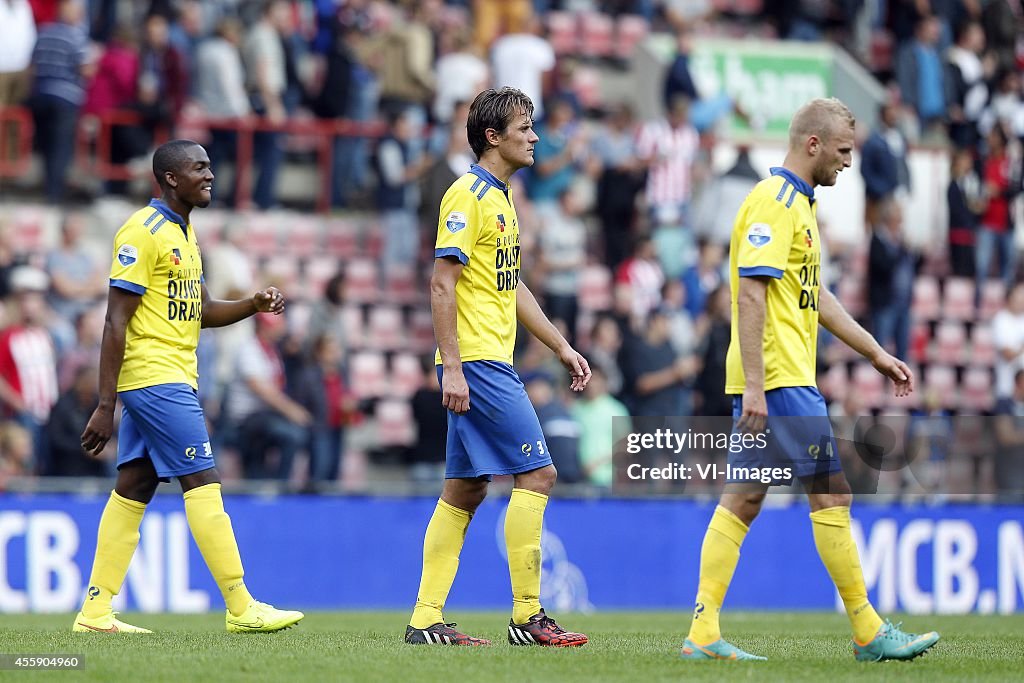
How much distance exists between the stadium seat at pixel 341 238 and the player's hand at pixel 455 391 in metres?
11.8

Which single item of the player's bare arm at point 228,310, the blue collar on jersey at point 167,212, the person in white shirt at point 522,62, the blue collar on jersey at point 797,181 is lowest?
the player's bare arm at point 228,310

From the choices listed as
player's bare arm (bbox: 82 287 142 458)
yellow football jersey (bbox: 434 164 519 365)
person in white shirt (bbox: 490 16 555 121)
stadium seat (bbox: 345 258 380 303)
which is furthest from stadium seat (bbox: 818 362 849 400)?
player's bare arm (bbox: 82 287 142 458)

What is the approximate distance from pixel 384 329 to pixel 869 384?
5700 mm

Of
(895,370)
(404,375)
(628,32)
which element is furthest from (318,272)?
(895,370)

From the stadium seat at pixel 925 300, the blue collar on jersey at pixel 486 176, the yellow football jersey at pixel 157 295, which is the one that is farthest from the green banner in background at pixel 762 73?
the blue collar on jersey at pixel 486 176

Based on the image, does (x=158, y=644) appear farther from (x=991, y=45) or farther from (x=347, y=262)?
(x=991, y=45)

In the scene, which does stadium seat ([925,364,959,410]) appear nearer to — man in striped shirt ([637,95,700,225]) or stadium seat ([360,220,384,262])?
man in striped shirt ([637,95,700,225])

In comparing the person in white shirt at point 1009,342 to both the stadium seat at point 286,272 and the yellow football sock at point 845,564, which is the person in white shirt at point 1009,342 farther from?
the yellow football sock at point 845,564

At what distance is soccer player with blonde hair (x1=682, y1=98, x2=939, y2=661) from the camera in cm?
766

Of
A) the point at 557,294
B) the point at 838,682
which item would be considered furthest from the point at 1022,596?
the point at 838,682

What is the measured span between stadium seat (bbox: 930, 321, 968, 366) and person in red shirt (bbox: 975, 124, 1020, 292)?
776 millimetres

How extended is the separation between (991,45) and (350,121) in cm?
931

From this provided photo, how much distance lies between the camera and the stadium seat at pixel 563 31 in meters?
23.1

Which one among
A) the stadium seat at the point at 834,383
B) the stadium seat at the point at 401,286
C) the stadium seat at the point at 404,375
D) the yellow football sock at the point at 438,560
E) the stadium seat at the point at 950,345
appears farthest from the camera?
the stadium seat at the point at 950,345
